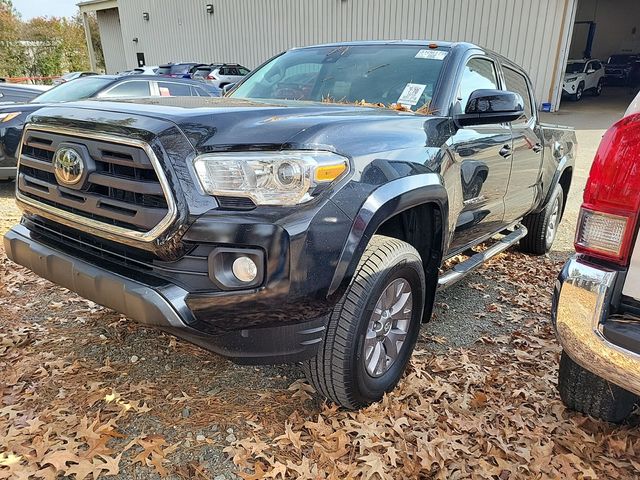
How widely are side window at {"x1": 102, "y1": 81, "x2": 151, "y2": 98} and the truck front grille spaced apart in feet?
17.2

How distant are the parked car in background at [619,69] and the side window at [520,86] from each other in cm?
2351

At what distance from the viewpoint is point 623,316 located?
1.86m

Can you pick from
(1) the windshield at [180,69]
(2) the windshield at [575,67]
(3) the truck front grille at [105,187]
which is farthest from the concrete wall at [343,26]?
(3) the truck front grille at [105,187]

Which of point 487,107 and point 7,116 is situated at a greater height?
point 487,107

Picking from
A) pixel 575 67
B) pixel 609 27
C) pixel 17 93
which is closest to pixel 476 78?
pixel 17 93

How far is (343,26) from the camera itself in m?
17.9

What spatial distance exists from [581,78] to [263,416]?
2109 centimetres

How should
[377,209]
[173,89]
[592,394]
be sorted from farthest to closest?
1. [173,89]
2. [592,394]
3. [377,209]

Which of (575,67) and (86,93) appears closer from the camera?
(86,93)

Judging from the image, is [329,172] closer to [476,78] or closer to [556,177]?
[476,78]

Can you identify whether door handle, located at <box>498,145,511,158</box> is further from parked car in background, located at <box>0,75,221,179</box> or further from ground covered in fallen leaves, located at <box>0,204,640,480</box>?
parked car in background, located at <box>0,75,221,179</box>

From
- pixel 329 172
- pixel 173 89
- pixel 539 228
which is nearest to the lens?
pixel 329 172

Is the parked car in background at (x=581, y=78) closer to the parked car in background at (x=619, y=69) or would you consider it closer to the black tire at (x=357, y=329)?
the parked car in background at (x=619, y=69)

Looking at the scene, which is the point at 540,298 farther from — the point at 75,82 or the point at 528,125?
the point at 75,82
